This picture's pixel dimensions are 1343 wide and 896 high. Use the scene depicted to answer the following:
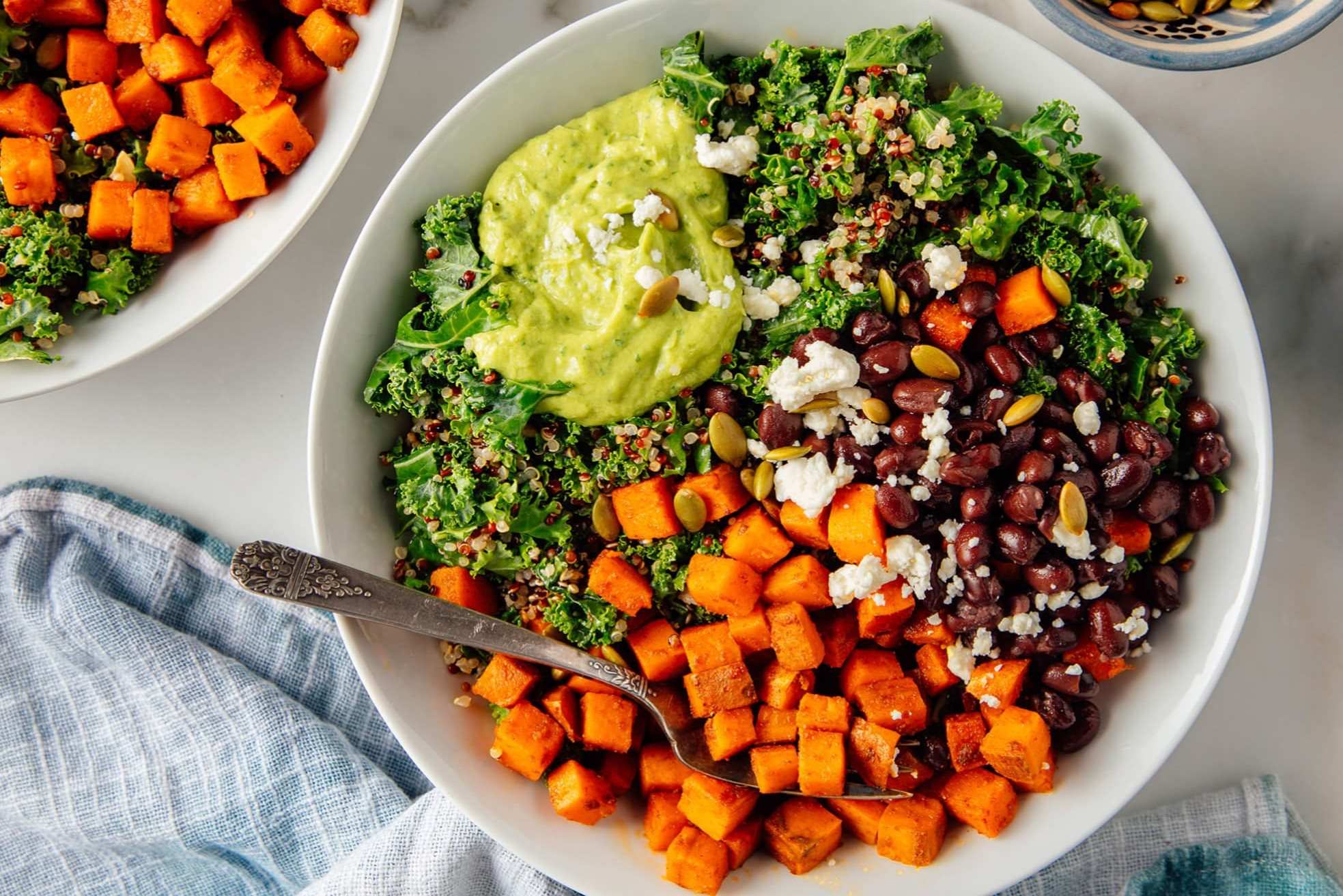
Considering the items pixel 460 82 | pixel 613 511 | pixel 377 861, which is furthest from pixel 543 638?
pixel 460 82

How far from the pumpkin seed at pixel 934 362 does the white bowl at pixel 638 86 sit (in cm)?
62

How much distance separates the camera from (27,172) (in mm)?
2842

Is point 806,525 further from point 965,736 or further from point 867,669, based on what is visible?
point 965,736

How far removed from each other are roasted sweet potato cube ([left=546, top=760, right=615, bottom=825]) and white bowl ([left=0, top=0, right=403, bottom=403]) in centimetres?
145

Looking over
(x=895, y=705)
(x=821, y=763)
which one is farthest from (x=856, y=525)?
(x=821, y=763)

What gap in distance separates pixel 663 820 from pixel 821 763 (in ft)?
1.43

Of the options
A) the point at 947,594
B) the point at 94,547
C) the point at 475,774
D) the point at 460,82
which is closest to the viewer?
the point at 947,594

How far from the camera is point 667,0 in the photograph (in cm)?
269

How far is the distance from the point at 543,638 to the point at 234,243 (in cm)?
130

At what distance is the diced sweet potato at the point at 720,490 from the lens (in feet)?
8.69

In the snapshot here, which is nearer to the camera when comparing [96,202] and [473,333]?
[473,333]

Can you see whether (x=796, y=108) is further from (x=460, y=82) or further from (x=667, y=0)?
(x=460, y=82)

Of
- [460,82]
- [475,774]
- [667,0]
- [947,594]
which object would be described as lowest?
[475,774]

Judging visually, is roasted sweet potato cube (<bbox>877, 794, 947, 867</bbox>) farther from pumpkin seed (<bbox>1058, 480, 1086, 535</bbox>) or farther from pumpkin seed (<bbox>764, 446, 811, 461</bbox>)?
pumpkin seed (<bbox>764, 446, 811, 461</bbox>)
